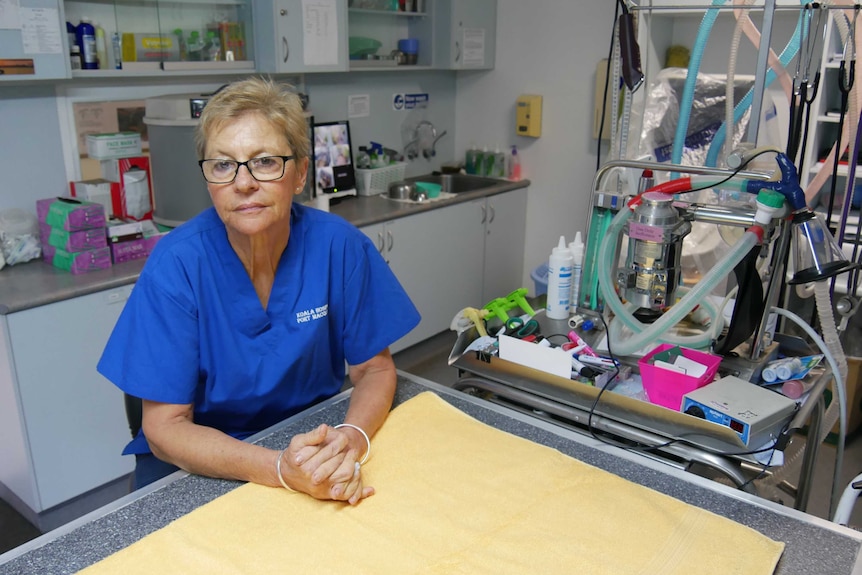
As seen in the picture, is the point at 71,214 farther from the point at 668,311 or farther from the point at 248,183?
the point at 668,311

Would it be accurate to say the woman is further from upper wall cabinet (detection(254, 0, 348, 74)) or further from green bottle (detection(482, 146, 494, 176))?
green bottle (detection(482, 146, 494, 176))

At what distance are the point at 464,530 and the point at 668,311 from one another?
2.28 ft

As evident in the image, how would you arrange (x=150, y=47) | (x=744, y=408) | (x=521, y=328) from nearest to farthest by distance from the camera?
(x=744, y=408) < (x=521, y=328) < (x=150, y=47)

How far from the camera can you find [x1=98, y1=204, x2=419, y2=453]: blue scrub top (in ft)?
4.33

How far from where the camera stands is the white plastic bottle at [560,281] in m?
1.79

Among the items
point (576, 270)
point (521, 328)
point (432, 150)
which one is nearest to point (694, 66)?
point (576, 270)

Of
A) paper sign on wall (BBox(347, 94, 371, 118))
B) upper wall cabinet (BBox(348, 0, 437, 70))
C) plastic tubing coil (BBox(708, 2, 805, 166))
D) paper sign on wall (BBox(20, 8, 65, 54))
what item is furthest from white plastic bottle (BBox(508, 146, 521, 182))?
paper sign on wall (BBox(20, 8, 65, 54))

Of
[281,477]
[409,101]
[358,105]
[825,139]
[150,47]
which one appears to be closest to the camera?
[281,477]

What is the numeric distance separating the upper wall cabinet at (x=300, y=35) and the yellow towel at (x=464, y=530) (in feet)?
7.27

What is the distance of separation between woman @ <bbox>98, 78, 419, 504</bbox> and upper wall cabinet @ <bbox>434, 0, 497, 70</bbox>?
250 cm

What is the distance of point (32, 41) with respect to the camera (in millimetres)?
2242

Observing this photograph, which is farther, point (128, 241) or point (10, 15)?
point (128, 241)

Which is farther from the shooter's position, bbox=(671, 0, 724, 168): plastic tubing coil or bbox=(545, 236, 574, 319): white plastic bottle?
bbox=(545, 236, 574, 319): white plastic bottle

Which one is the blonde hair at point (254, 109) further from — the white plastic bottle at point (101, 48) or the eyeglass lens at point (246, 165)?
the white plastic bottle at point (101, 48)
